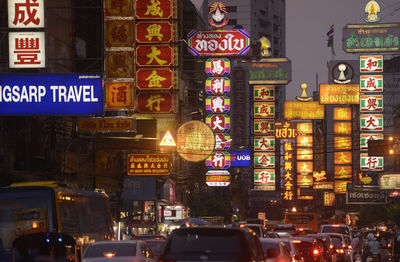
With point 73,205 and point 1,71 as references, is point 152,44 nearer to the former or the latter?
point 1,71

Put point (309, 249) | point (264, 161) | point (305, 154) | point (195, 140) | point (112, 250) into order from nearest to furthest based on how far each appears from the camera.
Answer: point (112, 250), point (309, 249), point (195, 140), point (264, 161), point (305, 154)

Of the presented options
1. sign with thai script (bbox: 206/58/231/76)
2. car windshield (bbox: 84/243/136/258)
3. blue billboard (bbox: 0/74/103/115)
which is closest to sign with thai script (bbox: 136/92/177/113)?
blue billboard (bbox: 0/74/103/115)

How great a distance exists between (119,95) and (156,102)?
4.49 metres

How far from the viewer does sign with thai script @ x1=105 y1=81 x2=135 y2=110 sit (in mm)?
37562

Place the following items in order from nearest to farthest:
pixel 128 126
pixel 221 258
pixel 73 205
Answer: pixel 221 258 < pixel 73 205 < pixel 128 126

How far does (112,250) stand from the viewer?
68.4ft

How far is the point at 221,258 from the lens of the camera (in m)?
13.4

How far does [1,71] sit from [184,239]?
27371 mm

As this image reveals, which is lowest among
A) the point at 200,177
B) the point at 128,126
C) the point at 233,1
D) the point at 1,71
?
the point at 200,177

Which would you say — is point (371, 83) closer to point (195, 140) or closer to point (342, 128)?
point (342, 128)

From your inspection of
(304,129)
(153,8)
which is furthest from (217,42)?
(304,129)

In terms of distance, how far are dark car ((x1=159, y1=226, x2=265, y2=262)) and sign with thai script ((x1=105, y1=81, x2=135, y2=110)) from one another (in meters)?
23.8

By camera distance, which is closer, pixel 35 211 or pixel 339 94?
pixel 35 211

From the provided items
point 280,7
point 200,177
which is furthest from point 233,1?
point 200,177
